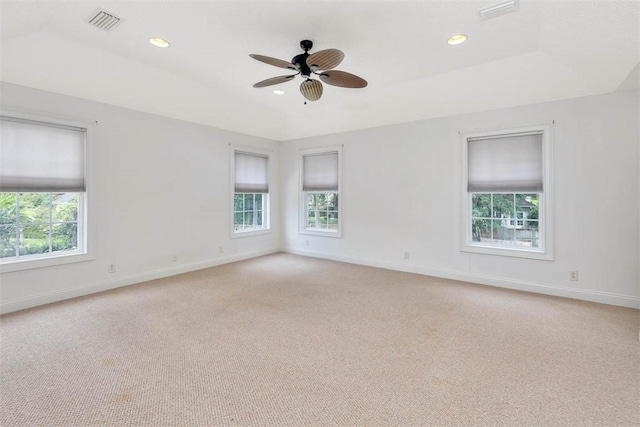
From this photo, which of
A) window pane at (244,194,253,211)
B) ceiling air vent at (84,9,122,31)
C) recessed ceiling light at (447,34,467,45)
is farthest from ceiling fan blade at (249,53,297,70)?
window pane at (244,194,253,211)

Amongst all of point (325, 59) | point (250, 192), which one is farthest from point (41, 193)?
point (325, 59)

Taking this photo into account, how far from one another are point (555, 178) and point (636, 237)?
42.2 inches

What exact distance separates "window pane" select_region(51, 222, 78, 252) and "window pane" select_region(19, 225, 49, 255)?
0.23 feet

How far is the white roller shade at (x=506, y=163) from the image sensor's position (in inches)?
165

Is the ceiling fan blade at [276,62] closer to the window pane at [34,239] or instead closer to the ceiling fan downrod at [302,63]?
the ceiling fan downrod at [302,63]

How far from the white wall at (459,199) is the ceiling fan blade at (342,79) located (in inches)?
95.1

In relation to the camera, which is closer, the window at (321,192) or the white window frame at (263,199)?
the white window frame at (263,199)

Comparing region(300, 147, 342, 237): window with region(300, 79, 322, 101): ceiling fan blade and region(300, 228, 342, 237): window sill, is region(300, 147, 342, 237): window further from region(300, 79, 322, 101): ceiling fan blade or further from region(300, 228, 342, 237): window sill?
region(300, 79, 322, 101): ceiling fan blade

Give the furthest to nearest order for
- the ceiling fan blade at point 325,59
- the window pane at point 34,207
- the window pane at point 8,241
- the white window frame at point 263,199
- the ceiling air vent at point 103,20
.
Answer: the white window frame at point 263,199 → the window pane at point 34,207 → the window pane at point 8,241 → the ceiling air vent at point 103,20 → the ceiling fan blade at point 325,59

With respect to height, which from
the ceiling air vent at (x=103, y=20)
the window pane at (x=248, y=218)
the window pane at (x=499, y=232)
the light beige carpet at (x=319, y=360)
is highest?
the ceiling air vent at (x=103, y=20)

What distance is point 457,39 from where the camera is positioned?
305 centimetres

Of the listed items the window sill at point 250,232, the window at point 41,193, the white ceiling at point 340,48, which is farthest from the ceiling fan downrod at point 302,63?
the window sill at point 250,232

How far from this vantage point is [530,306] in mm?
3625

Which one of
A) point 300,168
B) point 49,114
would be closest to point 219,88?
point 49,114
